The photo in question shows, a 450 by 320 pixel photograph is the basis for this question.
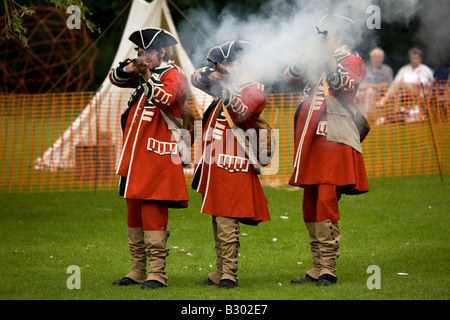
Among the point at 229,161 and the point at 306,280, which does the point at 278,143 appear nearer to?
the point at 306,280

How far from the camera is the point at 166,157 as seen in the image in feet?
20.1

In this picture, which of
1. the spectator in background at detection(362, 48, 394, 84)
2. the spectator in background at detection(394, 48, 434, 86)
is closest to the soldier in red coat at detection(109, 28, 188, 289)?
the spectator in background at detection(362, 48, 394, 84)

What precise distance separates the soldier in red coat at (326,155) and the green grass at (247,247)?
371mm

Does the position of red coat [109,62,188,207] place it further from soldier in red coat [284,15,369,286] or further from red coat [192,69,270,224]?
soldier in red coat [284,15,369,286]

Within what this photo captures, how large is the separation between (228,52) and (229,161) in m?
0.93

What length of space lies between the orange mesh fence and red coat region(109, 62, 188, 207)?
652cm

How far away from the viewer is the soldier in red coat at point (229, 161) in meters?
6.02

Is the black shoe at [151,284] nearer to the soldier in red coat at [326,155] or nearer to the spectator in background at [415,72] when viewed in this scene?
the soldier in red coat at [326,155]

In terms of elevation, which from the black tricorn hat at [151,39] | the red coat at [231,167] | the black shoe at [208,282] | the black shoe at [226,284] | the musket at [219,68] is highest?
the black tricorn hat at [151,39]

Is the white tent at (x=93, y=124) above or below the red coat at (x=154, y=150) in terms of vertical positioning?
above

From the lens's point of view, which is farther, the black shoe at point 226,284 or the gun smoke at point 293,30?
the gun smoke at point 293,30

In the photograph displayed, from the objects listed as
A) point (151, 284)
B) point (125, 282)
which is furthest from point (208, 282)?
point (125, 282)

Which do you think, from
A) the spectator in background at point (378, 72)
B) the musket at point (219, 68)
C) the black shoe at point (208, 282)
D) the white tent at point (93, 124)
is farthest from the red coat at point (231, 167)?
the spectator in background at point (378, 72)

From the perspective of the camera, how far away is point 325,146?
616cm
